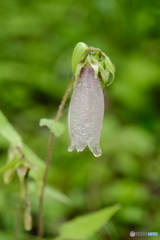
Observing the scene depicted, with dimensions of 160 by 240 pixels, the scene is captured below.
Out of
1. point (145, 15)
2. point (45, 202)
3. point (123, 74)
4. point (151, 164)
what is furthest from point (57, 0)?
point (45, 202)

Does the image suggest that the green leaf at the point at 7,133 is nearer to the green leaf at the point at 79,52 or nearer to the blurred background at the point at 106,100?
the green leaf at the point at 79,52

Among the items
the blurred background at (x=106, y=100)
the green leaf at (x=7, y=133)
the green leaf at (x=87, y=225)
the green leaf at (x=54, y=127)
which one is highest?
the blurred background at (x=106, y=100)

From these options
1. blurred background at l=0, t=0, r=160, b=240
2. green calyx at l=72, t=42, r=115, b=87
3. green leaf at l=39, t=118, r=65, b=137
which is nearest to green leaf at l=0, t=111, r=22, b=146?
green leaf at l=39, t=118, r=65, b=137

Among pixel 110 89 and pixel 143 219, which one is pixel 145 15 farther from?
pixel 143 219

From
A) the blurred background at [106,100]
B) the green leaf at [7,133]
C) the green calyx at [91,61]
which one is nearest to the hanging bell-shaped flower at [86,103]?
the green calyx at [91,61]

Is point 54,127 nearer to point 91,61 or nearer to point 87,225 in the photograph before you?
point 91,61

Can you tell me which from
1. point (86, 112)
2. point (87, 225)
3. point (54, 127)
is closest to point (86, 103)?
point (86, 112)
